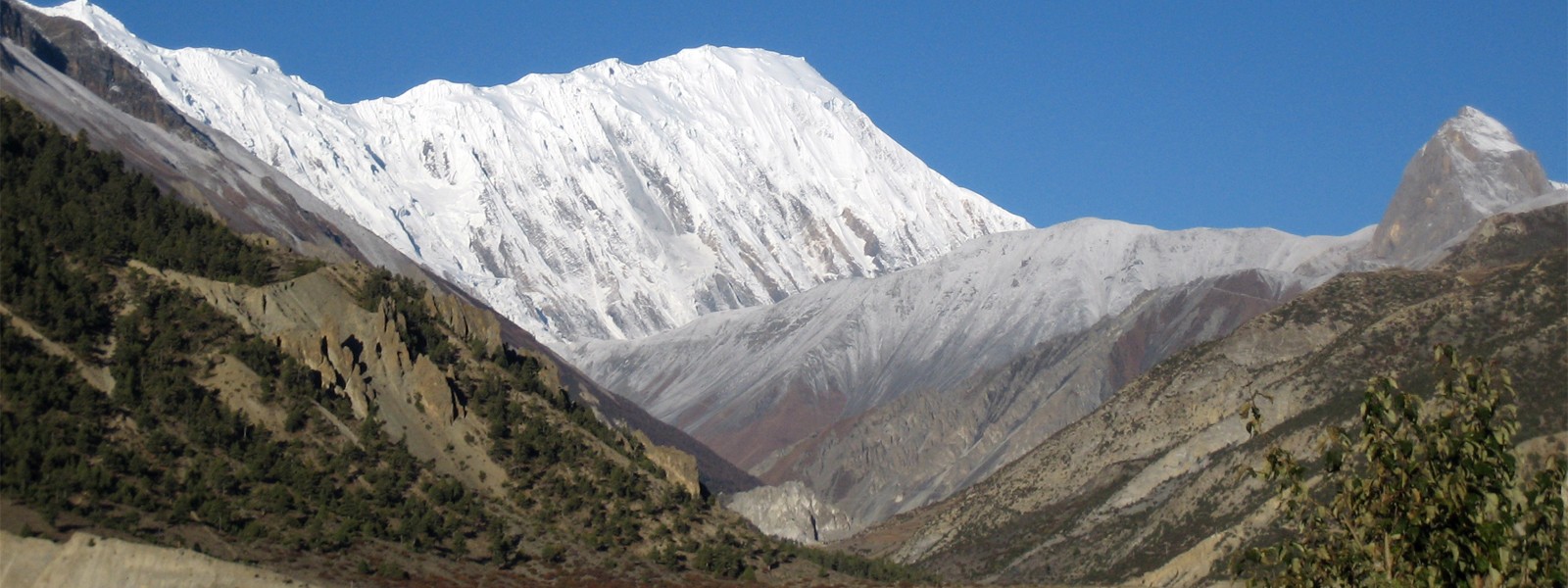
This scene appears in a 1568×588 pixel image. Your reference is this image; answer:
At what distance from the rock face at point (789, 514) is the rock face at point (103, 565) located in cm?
12226

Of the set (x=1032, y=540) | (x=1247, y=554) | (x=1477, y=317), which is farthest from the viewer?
(x=1032, y=540)

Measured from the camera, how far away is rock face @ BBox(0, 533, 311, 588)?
49.2m

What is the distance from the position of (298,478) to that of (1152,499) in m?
75.6

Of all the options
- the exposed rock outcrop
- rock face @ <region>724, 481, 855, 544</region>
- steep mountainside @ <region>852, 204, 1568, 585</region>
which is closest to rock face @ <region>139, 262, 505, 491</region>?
the exposed rock outcrop

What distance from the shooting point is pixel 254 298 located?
227 feet

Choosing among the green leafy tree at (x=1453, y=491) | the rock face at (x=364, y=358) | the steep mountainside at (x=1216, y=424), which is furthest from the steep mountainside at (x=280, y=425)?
the green leafy tree at (x=1453, y=491)

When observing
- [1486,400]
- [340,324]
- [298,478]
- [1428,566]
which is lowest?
[1428,566]

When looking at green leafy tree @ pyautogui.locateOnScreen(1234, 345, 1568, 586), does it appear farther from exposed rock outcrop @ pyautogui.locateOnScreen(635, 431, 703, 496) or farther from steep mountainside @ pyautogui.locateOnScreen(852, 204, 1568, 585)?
steep mountainside @ pyautogui.locateOnScreen(852, 204, 1568, 585)

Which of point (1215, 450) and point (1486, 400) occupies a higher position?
point (1215, 450)

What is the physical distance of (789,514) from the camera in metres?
180

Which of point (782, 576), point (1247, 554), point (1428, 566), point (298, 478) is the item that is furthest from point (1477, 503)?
point (782, 576)

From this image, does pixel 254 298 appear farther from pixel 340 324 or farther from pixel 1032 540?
pixel 1032 540

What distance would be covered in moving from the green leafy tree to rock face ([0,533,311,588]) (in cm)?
3541

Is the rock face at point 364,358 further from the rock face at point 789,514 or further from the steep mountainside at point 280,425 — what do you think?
the rock face at point 789,514
